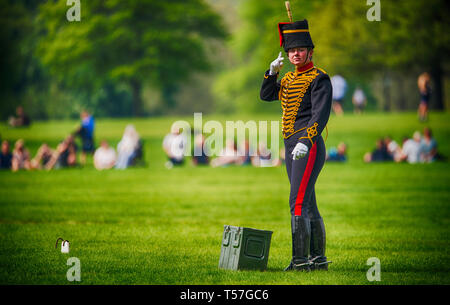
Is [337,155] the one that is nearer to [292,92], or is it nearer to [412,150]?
[412,150]

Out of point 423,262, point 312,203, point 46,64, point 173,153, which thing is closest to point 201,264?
point 312,203

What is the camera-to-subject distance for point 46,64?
48.2 m

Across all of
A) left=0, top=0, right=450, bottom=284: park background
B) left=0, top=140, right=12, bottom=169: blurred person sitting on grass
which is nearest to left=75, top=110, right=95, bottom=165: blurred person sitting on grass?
Result: left=0, top=0, right=450, bottom=284: park background

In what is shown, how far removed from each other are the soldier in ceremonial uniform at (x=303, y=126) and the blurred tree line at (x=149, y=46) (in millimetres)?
31312

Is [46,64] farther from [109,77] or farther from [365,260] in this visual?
[365,260]

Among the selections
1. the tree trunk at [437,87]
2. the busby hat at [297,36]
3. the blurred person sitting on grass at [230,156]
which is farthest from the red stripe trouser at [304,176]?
the tree trunk at [437,87]

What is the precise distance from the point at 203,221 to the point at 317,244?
5.38 meters

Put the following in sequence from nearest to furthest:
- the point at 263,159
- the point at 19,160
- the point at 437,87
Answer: the point at 19,160 → the point at 263,159 → the point at 437,87

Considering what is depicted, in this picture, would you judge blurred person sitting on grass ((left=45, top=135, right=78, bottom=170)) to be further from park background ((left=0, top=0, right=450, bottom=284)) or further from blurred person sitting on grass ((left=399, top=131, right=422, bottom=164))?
blurred person sitting on grass ((left=399, top=131, right=422, bottom=164))

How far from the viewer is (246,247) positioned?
27.5ft

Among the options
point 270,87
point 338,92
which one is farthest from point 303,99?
point 338,92

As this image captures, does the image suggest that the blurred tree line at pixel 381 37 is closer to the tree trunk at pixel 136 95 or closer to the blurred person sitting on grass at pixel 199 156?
the tree trunk at pixel 136 95

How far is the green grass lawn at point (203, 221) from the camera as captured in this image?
8.55 meters

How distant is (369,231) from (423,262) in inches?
118
